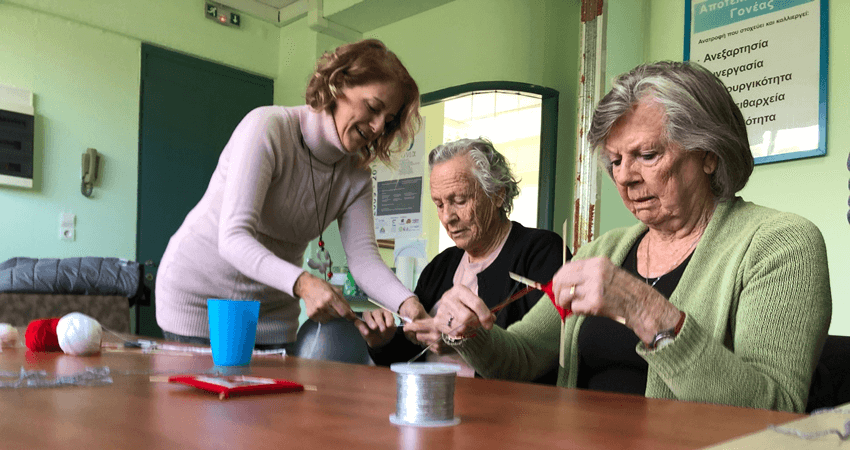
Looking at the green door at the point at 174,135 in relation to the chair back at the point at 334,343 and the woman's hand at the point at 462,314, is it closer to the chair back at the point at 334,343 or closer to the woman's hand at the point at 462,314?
the chair back at the point at 334,343

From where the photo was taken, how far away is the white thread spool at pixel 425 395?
1.97 feet

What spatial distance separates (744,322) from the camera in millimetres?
996

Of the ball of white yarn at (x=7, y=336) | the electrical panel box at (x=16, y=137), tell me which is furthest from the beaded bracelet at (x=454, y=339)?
the electrical panel box at (x=16, y=137)

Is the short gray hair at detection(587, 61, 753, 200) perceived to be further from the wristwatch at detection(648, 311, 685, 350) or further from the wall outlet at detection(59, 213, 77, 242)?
the wall outlet at detection(59, 213, 77, 242)

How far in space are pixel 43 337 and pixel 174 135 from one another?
3.29 meters

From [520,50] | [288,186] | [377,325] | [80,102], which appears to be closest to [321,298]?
[377,325]

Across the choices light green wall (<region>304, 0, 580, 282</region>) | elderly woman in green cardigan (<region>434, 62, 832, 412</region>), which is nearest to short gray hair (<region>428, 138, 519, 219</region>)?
elderly woman in green cardigan (<region>434, 62, 832, 412</region>)

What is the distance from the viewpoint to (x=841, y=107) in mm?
2621

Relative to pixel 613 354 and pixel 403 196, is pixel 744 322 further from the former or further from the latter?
pixel 403 196

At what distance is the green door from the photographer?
414 cm

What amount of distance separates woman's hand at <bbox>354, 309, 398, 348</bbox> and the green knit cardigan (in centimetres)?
22

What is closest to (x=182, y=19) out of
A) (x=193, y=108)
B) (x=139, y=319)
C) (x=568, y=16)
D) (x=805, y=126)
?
(x=193, y=108)

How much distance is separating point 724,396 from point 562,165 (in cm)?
305

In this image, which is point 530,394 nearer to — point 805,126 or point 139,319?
point 805,126
